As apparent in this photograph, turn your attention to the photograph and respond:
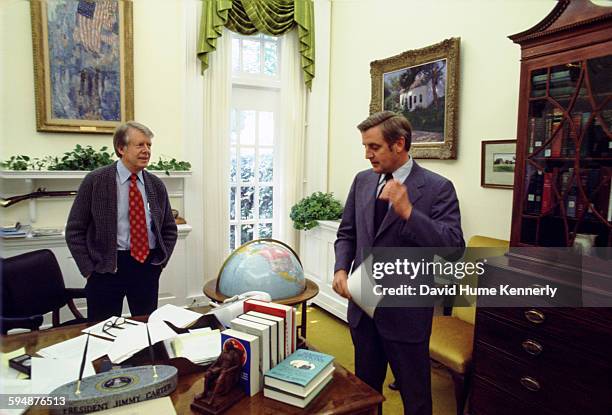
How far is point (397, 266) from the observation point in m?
1.82

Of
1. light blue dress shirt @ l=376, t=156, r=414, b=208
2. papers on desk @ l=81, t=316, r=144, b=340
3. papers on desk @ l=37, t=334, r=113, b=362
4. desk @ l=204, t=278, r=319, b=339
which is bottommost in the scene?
desk @ l=204, t=278, r=319, b=339

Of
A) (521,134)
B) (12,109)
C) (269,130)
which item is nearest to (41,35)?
(12,109)

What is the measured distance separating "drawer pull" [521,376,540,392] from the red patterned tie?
2.20 meters

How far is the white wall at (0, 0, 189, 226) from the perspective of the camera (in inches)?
149

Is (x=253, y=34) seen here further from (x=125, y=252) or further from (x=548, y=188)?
(x=548, y=188)

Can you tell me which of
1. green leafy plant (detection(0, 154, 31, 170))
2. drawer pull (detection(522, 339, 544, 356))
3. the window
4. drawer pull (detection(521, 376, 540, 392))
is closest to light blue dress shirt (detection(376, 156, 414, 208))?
drawer pull (detection(522, 339, 544, 356))

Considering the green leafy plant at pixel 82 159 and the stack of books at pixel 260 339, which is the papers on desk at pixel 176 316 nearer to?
the stack of books at pixel 260 339

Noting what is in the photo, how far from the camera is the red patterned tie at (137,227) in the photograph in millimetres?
2434

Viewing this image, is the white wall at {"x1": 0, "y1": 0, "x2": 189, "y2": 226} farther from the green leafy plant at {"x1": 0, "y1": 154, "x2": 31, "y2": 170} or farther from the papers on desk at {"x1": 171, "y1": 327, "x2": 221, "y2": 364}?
the papers on desk at {"x1": 171, "y1": 327, "x2": 221, "y2": 364}

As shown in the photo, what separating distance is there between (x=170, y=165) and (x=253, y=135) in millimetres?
1129

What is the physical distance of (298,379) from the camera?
50.2 inches

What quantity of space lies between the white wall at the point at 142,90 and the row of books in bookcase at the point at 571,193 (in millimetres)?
3379

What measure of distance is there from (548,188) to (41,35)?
4.33 meters

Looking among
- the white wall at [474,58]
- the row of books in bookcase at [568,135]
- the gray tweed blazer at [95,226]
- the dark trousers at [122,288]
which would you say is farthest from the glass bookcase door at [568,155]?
the gray tweed blazer at [95,226]
